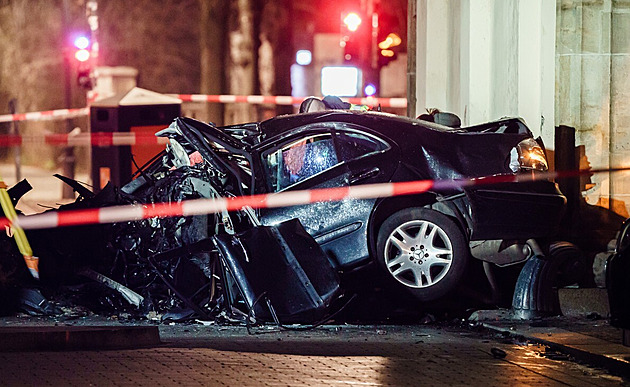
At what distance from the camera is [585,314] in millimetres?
10852

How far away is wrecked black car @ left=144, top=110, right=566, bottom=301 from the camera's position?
34.0ft

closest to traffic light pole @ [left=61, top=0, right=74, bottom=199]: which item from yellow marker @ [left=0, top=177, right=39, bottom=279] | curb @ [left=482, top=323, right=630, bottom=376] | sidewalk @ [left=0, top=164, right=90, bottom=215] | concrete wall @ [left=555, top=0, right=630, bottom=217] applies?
sidewalk @ [left=0, top=164, right=90, bottom=215]

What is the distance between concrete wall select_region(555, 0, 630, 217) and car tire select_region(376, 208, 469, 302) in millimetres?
3379

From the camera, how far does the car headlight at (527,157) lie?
10742 millimetres

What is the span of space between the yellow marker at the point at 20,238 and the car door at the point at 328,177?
7.42 feet

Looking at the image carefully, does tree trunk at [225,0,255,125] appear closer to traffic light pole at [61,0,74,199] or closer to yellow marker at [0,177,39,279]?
traffic light pole at [61,0,74,199]

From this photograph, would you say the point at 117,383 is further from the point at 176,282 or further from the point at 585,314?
the point at 585,314

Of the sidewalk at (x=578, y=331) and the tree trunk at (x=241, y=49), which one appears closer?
the sidewalk at (x=578, y=331)

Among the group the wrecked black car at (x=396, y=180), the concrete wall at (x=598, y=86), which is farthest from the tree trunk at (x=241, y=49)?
the wrecked black car at (x=396, y=180)

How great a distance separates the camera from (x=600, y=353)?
8.31 metres

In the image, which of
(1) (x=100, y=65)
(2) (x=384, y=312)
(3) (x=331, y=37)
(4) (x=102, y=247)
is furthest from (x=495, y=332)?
(3) (x=331, y=37)

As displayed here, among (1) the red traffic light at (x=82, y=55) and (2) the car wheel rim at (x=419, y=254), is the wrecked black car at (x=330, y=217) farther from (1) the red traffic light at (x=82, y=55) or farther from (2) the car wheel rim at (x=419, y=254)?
(1) the red traffic light at (x=82, y=55)

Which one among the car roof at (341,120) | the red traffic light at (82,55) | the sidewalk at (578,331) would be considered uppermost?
the red traffic light at (82,55)

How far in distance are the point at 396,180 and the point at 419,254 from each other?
719 millimetres
